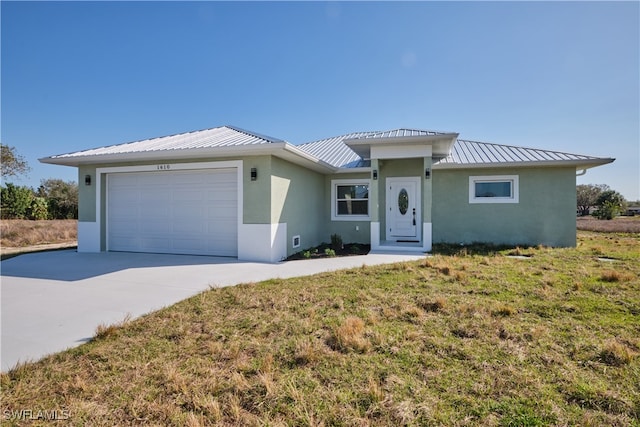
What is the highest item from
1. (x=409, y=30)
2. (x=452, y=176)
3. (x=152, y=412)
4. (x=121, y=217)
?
(x=409, y=30)

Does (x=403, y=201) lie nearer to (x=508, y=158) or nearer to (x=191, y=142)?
(x=508, y=158)

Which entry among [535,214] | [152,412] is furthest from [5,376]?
[535,214]

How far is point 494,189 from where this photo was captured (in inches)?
444

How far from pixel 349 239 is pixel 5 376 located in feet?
33.9

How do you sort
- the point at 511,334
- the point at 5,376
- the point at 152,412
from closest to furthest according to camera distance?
the point at 152,412, the point at 5,376, the point at 511,334

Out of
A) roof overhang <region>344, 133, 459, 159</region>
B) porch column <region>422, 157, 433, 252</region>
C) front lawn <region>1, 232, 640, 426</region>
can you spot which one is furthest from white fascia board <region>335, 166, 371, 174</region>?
front lawn <region>1, 232, 640, 426</region>

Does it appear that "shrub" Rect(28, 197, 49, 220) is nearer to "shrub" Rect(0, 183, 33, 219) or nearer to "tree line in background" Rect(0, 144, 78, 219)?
"tree line in background" Rect(0, 144, 78, 219)

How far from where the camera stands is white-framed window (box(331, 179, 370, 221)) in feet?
39.5

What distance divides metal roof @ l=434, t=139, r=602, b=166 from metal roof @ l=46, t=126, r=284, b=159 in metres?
6.96

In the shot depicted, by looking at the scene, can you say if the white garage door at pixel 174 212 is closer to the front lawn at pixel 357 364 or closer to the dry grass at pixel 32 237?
the front lawn at pixel 357 364

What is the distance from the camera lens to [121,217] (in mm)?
10266

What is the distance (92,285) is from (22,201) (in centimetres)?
2296

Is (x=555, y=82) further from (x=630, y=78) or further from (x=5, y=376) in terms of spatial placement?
(x=5, y=376)

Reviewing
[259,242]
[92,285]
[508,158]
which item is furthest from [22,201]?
[508,158]
